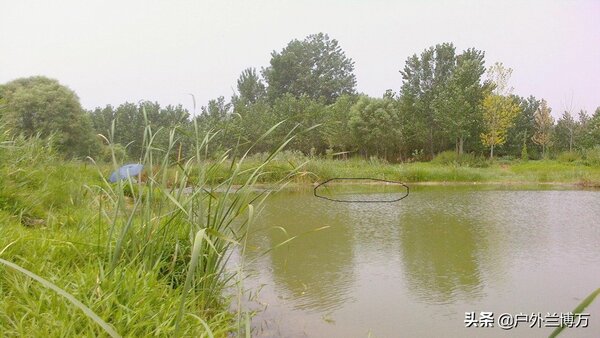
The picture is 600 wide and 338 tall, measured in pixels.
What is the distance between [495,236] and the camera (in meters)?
3.88

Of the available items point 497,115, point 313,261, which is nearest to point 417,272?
point 313,261

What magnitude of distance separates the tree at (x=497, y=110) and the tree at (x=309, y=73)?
14464 mm

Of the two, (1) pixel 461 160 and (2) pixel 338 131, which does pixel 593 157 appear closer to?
(1) pixel 461 160

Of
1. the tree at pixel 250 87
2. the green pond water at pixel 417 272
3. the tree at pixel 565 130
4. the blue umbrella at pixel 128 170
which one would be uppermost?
the tree at pixel 250 87

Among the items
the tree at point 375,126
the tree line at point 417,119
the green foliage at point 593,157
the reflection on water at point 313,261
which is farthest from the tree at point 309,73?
the reflection on water at point 313,261

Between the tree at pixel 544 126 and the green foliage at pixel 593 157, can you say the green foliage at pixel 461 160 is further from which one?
the tree at pixel 544 126

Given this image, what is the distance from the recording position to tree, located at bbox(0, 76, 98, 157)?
17625 mm

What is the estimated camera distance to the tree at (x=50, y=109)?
694 inches

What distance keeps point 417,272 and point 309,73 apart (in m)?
30.6

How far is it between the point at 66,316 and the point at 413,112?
19.8 m

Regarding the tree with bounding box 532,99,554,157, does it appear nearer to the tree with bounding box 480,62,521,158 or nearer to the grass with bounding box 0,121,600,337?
the tree with bounding box 480,62,521,158

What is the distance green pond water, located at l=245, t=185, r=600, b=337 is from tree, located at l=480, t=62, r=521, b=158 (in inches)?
525

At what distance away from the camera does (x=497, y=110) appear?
703 inches

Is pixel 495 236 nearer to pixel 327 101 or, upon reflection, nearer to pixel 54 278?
pixel 54 278
